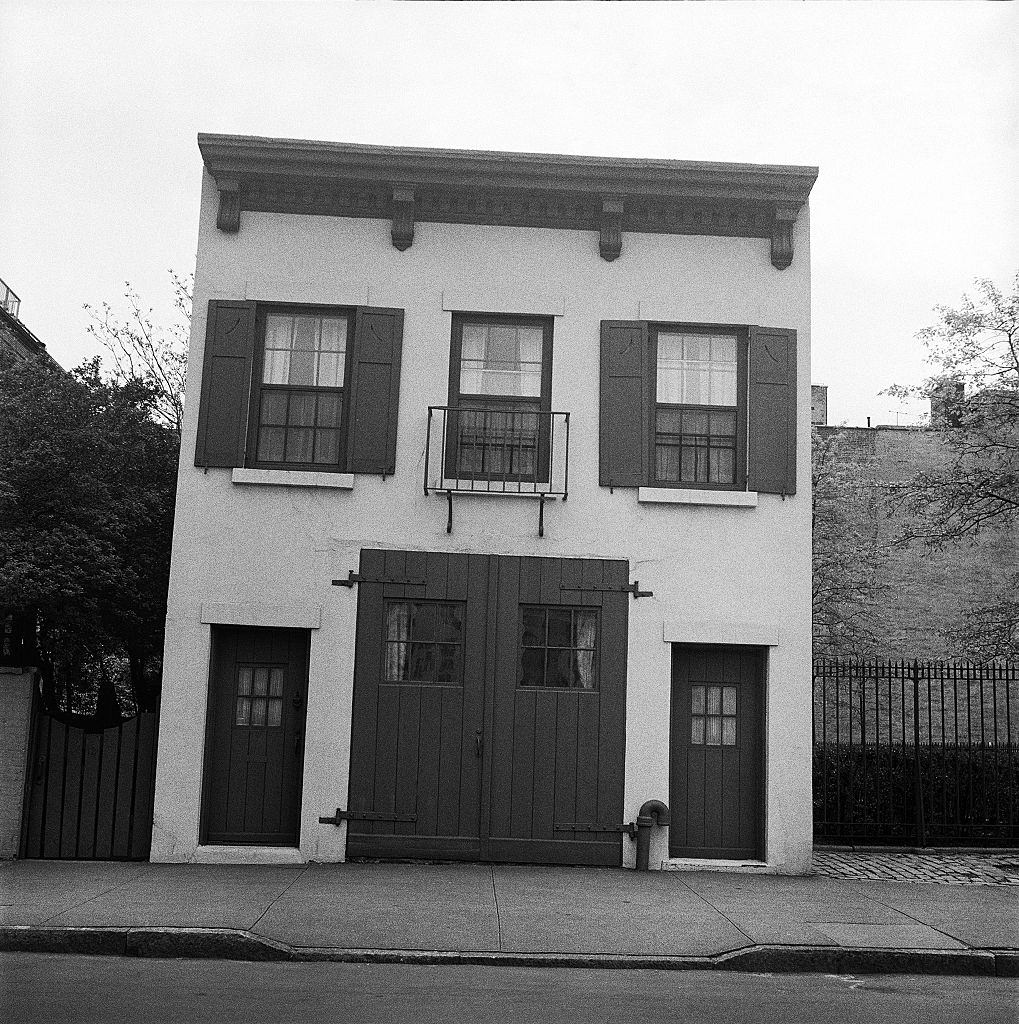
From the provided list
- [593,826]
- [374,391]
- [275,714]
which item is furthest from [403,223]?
[593,826]

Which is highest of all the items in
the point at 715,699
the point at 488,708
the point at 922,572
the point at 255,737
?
the point at 922,572

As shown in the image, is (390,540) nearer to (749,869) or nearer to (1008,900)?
(749,869)

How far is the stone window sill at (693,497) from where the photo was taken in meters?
11.5

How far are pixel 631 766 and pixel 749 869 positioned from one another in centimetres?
149

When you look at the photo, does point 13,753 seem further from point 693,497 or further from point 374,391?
point 693,497

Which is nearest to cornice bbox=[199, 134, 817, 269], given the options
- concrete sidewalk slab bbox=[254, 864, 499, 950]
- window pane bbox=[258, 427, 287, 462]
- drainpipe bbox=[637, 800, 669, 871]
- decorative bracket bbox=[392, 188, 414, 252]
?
decorative bracket bbox=[392, 188, 414, 252]

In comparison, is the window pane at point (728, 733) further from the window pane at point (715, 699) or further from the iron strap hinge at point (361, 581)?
the iron strap hinge at point (361, 581)

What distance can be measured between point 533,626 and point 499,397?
2343 mm

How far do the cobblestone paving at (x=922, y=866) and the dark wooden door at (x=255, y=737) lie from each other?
17.5 feet

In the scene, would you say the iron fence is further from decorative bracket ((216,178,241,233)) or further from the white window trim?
Result: decorative bracket ((216,178,241,233))

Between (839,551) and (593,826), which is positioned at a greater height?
(839,551)

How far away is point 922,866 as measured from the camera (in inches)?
471

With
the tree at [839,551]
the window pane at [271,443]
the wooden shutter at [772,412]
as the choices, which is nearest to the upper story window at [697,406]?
the wooden shutter at [772,412]

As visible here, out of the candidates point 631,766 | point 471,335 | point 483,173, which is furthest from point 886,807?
point 483,173
